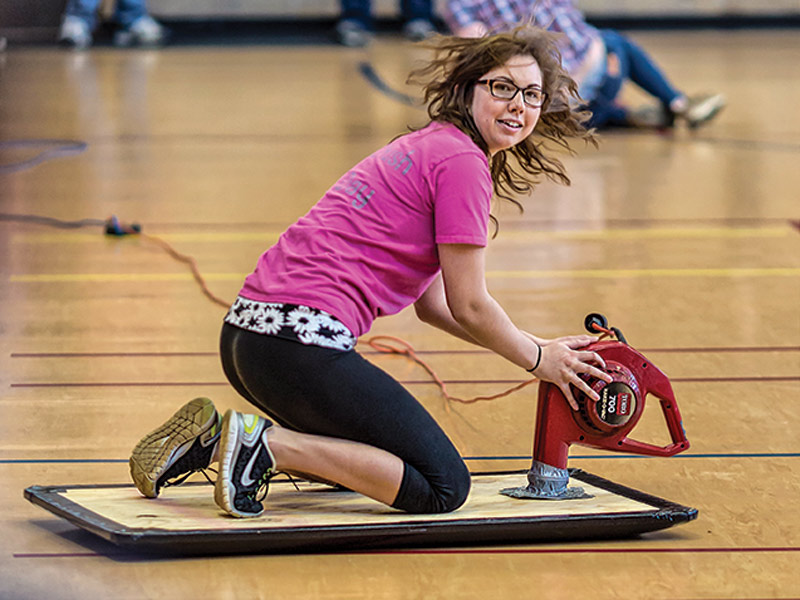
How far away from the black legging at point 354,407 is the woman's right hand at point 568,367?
0.22 m

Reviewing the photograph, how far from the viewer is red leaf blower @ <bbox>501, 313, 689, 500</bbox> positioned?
2.21 metres

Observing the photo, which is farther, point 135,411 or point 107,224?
point 107,224

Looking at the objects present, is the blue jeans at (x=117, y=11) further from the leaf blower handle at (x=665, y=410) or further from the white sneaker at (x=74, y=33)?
the leaf blower handle at (x=665, y=410)

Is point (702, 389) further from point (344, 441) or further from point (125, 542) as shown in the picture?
point (125, 542)

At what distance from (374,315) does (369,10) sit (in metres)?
8.91

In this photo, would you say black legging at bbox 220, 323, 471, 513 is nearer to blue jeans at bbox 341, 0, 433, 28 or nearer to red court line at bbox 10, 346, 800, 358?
red court line at bbox 10, 346, 800, 358

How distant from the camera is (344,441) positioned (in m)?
2.13

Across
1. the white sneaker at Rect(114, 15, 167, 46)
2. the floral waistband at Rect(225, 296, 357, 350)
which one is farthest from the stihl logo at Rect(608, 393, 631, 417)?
the white sneaker at Rect(114, 15, 167, 46)

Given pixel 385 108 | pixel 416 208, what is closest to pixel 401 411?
pixel 416 208

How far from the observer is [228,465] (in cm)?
207

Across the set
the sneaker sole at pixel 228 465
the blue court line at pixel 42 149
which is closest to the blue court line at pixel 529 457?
the sneaker sole at pixel 228 465

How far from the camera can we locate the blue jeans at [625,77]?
6594mm

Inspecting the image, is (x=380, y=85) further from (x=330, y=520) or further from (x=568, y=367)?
(x=330, y=520)

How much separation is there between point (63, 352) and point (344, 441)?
1.31m
